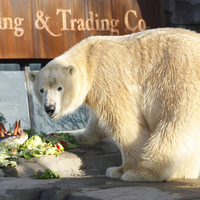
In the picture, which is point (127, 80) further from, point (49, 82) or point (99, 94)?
point (49, 82)

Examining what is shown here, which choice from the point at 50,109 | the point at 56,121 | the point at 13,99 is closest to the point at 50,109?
the point at 50,109

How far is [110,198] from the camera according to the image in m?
2.57

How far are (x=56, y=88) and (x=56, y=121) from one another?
3722mm

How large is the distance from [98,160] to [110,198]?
2168 mm

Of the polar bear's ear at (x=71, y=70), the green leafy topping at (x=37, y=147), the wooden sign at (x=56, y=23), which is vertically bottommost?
the green leafy topping at (x=37, y=147)

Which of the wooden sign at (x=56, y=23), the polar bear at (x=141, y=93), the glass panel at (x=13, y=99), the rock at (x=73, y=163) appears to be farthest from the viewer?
the glass panel at (x=13, y=99)

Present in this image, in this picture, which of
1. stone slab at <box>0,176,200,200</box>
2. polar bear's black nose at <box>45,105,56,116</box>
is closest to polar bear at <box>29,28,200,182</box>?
polar bear's black nose at <box>45,105,56,116</box>

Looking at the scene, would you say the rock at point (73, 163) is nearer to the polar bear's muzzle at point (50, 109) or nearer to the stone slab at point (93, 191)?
the stone slab at point (93, 191)

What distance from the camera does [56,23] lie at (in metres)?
7.41

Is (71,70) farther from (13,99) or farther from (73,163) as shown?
(13,99)

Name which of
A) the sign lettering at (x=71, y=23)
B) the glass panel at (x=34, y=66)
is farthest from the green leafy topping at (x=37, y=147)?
the sign lettering at (x=71, y=23)

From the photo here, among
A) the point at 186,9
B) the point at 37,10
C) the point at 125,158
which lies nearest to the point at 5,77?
the point at 37,10

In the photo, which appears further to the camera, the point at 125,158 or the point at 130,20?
the point at 130,20

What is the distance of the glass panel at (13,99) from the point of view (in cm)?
723
